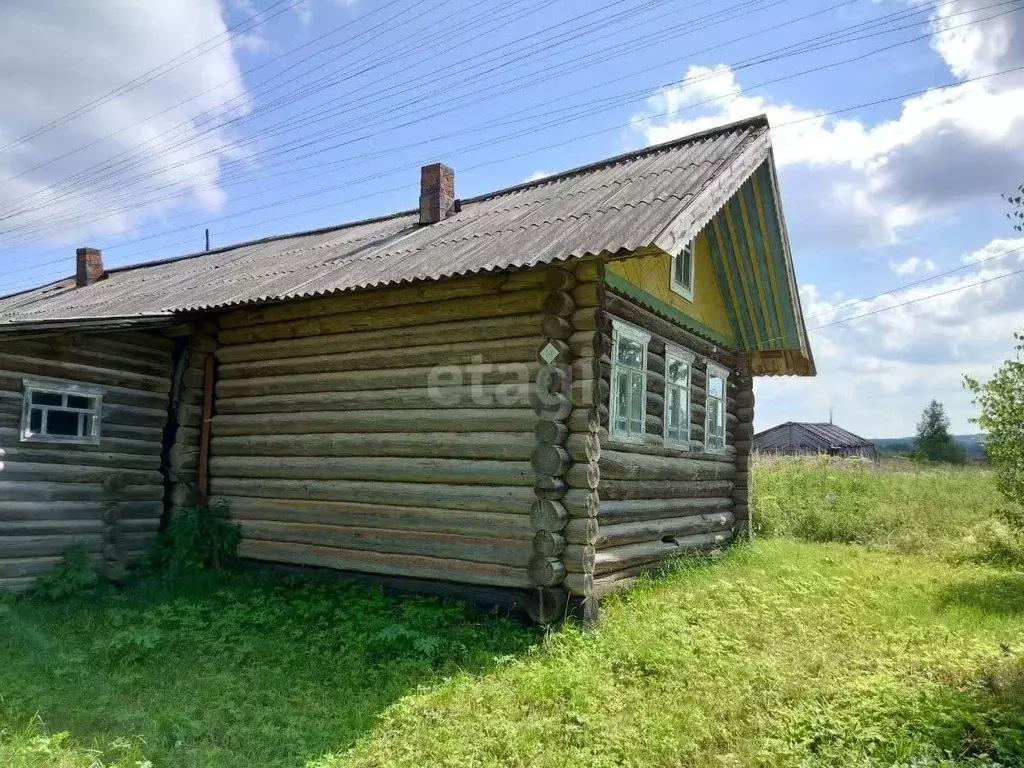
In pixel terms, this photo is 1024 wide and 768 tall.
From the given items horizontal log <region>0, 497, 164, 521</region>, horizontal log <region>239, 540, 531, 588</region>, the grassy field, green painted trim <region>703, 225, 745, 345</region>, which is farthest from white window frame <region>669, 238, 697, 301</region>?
horizontal log <region>0, 497, 164, 521</region>

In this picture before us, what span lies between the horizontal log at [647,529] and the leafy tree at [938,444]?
126 feet

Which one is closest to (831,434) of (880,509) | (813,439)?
(813,439)

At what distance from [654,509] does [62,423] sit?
781cm

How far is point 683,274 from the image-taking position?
36.6 ft

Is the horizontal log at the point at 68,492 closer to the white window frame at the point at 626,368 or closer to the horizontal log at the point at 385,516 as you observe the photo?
the horizontal log at the point at 385,516

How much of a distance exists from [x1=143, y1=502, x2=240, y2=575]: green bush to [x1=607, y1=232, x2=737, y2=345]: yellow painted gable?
6.08 metres

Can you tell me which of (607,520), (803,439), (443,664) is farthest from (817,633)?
(803,439)

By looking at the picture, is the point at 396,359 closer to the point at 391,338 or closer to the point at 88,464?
the point at 391,338

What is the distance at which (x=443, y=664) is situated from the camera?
6.98m

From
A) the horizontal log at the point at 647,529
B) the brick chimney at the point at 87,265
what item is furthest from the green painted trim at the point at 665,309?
the brick chimney at the point at 87,265

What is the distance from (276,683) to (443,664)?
1443mm

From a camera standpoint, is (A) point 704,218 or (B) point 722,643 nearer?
(B) point 722,643

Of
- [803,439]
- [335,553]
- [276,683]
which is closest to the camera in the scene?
[276,683]

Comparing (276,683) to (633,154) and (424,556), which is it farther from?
(633,154)
